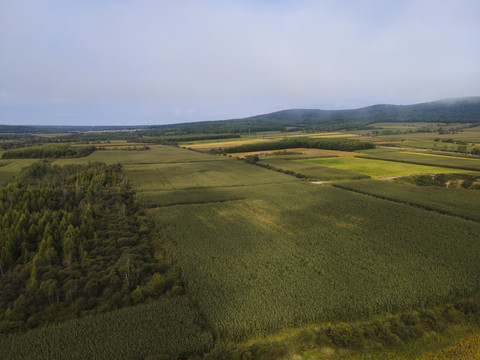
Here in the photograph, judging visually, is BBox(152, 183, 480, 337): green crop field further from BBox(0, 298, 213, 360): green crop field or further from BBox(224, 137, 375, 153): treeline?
BBox(224, 137, 375, 153): treeline

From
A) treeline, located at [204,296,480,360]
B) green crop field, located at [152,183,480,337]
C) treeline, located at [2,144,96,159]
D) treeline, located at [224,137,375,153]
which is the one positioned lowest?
treeline, located at [204,296,480,360]

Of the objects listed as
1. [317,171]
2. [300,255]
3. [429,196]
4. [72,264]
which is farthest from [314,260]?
[317,171]

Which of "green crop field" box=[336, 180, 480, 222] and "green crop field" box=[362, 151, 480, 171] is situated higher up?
"green crop field" box=[362, 151, 480, 171]

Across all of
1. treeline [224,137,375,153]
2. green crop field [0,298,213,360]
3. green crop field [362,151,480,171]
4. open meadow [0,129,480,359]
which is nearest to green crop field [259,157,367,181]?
open meadow [0,129,480,359]

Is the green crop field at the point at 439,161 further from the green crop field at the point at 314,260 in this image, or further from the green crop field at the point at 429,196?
the green crop field at the point at 314,260

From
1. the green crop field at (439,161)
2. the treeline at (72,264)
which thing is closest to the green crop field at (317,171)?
the green crop field at (439,161)

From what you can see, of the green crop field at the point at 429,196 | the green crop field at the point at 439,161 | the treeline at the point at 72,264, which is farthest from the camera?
the green crop field at the point at 439,161
